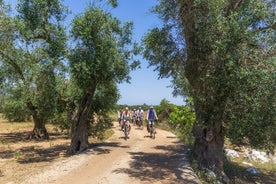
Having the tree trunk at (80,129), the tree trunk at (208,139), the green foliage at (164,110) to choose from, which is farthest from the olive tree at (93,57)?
the green foliage at (164,110)

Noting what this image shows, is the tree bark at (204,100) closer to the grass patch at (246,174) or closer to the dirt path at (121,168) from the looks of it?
the dirt path at (121,168)

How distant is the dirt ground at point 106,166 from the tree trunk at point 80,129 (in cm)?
68

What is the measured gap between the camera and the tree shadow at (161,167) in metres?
10.9

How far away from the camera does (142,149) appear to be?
1675cm

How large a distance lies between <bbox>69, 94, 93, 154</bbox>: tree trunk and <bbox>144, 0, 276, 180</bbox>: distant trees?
17.7 ft

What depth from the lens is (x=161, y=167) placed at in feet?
41.2

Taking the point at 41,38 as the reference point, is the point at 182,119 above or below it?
below

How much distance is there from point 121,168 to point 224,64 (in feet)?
17.6

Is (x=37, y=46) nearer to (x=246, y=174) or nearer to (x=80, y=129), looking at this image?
(x=80, y=129)

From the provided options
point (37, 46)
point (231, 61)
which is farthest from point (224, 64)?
point (37, 46)

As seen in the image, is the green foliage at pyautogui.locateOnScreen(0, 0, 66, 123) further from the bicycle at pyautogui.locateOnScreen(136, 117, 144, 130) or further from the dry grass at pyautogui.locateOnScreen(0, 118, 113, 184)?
the bicycle at pyautogui.locateOnScreen(136, 117, 144, 130)

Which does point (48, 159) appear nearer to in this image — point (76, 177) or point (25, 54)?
point (76, 177)

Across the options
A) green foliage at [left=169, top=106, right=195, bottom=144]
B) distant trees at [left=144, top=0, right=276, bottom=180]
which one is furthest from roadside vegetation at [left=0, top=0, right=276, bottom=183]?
green foliage at [left=169, top=106, right=195, bottom=144]

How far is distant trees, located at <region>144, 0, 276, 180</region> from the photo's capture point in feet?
33.9
